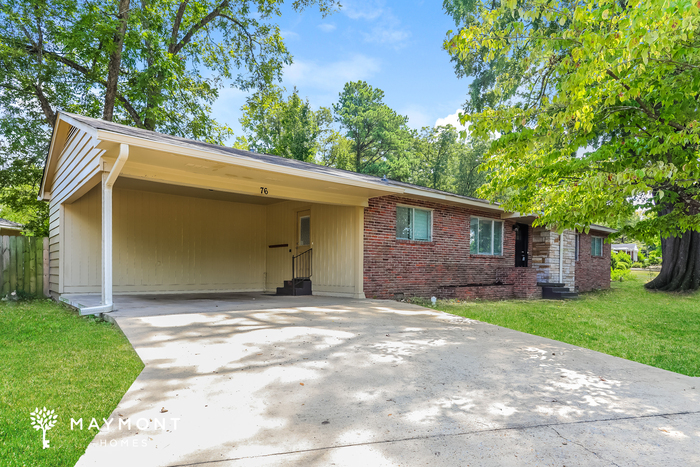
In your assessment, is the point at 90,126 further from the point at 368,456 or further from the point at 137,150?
the point at 368,456

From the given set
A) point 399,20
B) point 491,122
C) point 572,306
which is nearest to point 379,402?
point 491,122

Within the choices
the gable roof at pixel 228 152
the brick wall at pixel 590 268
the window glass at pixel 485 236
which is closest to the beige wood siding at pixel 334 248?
the gable roof at pixel 228 152

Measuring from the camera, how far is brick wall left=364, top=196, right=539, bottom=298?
31.5 ft

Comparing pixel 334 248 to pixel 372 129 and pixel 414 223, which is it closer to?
pixel 414 223

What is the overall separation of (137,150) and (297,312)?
354 cm

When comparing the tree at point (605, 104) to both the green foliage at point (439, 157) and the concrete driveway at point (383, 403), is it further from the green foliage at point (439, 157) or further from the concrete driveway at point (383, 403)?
the green foliage at point (439, 157)

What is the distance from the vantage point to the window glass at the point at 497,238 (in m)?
13.1

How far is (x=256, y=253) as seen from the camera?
12.6m

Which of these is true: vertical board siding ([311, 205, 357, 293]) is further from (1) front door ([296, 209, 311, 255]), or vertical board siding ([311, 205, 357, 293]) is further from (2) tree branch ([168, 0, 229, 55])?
(2) tree branch ([168, 0, 229, 55])

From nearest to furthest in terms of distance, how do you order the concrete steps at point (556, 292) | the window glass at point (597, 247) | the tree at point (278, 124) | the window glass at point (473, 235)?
the window glass at point (473, 235) → the concrete steps at point (556, 292) → the window glass at point (597, 247) → the tree at point (278, 124)

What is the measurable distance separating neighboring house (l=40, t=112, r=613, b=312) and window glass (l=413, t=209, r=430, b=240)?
3cm

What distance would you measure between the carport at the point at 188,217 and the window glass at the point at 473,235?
4226mm

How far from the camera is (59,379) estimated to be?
3.52 metres

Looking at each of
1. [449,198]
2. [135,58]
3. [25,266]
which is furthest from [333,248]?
[135,58]
